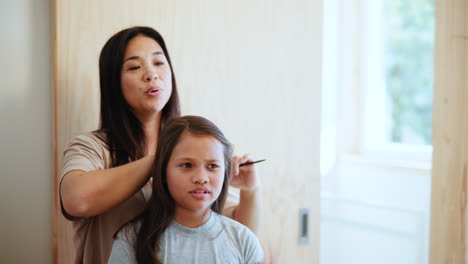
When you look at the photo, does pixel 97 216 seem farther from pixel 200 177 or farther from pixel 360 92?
pixel 360 92

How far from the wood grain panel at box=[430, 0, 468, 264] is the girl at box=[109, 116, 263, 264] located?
92 cm

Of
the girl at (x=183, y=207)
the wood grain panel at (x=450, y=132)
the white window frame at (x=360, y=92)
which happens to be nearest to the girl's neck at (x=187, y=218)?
the girl at (x=183, y=207)

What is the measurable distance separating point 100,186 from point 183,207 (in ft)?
0.45

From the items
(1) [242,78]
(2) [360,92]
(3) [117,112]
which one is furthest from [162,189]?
(2) [360,92]

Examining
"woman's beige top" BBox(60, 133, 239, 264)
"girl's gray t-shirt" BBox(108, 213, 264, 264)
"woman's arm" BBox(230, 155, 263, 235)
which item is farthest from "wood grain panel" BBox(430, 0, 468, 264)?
"woman's beige top" BBox(60, 133, 239, 264)

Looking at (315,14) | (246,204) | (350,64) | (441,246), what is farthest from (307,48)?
(350,64)

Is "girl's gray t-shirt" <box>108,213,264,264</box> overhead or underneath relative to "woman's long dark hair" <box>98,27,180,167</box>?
underneath

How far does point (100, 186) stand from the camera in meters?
0.74

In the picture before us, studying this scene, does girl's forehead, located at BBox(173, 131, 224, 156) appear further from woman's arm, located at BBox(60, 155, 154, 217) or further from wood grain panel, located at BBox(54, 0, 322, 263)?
wood grain panel, located at BBox(54, 0, 322, 263)

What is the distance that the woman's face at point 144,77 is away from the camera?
0.80 meters

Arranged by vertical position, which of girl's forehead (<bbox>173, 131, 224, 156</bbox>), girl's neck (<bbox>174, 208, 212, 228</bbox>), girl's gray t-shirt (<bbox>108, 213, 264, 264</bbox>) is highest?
girl's forehead (<bbox>173, 131, 224, 156</bbox>)

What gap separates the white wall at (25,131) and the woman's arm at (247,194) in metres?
0.34

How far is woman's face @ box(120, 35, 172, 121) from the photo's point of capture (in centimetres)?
80

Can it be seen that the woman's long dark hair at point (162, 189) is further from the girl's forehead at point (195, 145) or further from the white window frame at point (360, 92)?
the white window frame at point (360, 92)
